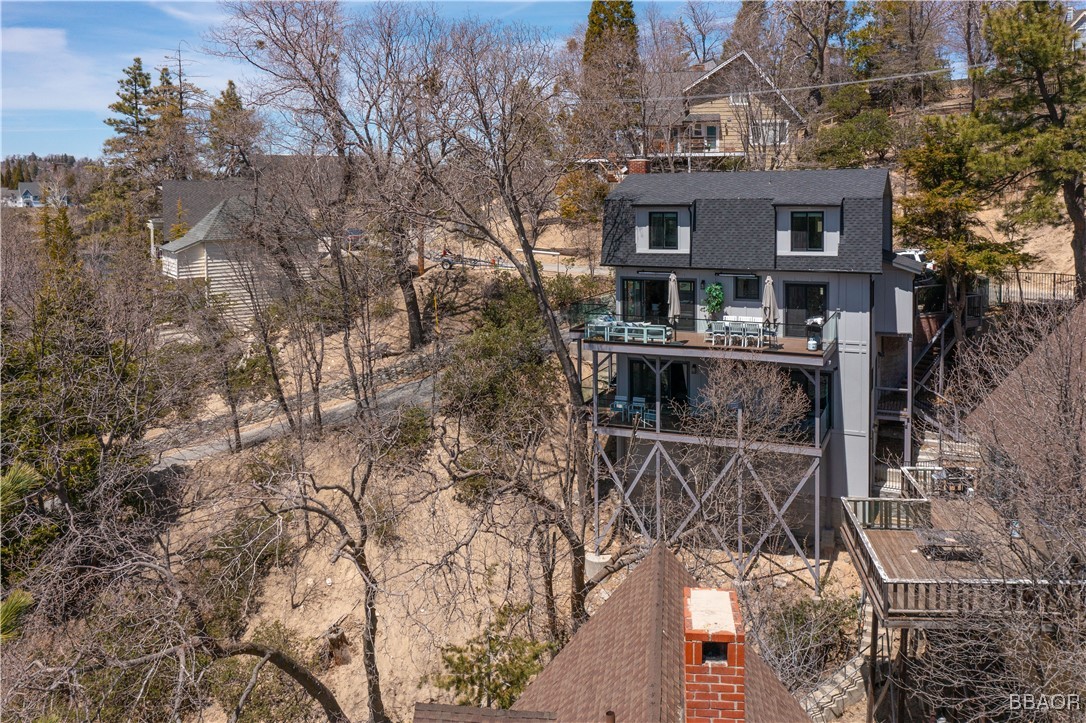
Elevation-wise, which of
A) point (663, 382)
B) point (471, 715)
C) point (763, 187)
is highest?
point (763, 187)

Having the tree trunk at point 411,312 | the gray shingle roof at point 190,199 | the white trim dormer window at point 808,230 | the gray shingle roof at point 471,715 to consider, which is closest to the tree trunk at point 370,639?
the gray shingle roof at point 471,715

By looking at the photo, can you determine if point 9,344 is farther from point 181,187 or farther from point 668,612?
point 181,187

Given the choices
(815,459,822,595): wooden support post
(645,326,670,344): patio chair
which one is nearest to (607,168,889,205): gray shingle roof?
(645,326,670,344): patio chair

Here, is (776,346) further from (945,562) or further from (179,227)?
(179,227)

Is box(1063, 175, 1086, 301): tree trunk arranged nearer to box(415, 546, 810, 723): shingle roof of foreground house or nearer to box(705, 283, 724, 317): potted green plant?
box(705, 283, 724, 317): potted green plant

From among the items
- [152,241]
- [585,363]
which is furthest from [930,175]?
[152,241]

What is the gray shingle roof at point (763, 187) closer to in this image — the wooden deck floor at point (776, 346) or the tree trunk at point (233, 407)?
the wooden deck floor at point (776, 346)

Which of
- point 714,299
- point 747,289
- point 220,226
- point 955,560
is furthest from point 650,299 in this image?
point 220,226
